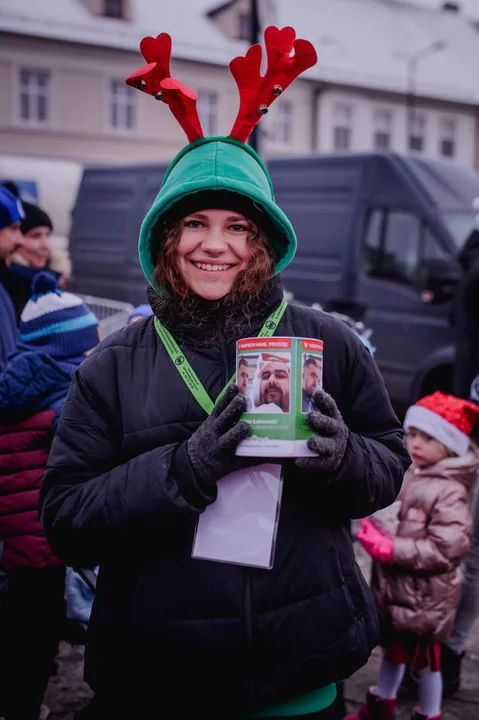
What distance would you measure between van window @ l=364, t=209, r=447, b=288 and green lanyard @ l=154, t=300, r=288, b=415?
5779 mm

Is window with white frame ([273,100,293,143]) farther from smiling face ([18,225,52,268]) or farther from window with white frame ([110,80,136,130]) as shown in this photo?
smiling face ([18,225,52,268])

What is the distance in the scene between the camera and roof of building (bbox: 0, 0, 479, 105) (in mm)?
25750

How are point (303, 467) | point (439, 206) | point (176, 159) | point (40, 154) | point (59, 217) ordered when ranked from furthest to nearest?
point (40, 154), point (59, 217), point (439, 206), point (176, 159), point (303, 467)

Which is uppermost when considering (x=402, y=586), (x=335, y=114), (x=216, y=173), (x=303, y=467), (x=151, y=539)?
(x=335, y=114)

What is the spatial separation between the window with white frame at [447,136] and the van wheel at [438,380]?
28.8 metres

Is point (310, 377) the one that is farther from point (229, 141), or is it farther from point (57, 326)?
point (57, 326)

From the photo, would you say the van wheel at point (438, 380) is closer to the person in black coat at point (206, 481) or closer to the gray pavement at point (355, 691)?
the gray pavement at point (355, 691)

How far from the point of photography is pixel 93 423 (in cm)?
181

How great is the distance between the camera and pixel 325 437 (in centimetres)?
160

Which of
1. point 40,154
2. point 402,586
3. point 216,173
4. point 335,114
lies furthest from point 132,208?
point 335,114

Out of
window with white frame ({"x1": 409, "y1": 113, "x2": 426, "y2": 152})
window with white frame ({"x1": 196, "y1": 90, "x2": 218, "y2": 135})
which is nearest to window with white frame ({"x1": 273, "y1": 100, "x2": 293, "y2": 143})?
window with white frame ({"x1": 196, "y1": 90, "x2": 218, "y2": 135})

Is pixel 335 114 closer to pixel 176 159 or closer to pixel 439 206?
pixel 439 206

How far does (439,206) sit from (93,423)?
20.3 feet

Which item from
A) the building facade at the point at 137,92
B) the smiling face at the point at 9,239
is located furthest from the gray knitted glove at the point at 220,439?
the building facade at the point at 137,92
